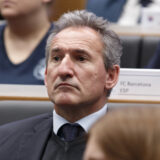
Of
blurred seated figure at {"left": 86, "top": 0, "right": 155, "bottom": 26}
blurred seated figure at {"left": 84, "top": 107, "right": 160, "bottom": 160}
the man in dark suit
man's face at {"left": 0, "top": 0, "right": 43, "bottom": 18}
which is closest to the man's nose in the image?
the man in dark suit

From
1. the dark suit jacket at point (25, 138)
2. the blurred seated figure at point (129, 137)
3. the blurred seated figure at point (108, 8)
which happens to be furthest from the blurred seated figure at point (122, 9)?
the blurred seated figure at point (129, 137)

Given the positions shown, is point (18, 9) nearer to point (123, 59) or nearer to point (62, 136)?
point (123, 59)

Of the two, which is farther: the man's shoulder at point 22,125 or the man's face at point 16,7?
the man's face at point 16,7

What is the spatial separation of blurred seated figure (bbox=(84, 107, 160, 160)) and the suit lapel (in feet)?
2.21

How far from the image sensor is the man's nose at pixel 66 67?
1.21m

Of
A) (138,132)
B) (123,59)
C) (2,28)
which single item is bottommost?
(123,59)

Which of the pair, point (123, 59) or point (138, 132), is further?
point (123, 59)

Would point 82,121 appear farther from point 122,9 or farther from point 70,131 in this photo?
point 122,9

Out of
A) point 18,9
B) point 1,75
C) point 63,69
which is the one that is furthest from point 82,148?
point 18,9

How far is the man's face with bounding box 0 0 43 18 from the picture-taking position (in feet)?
6.54

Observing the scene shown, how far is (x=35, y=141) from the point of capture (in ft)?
4.14

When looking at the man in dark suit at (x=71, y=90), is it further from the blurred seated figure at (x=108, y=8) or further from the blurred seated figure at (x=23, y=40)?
the blurred seated figure at (x=108, y=8)

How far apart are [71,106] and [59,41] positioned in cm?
19

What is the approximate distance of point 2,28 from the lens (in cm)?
213
